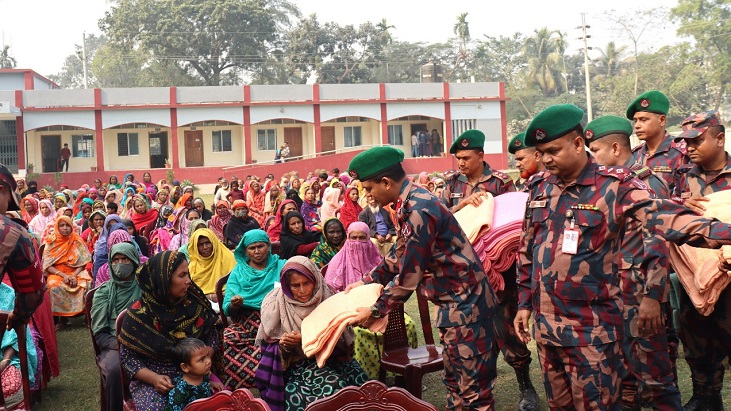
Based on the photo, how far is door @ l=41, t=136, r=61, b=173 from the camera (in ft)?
108

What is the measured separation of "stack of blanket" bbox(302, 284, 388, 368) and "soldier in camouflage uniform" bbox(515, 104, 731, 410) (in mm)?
869

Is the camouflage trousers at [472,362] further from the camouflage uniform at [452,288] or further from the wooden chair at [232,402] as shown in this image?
the wooden chair at [232,402]

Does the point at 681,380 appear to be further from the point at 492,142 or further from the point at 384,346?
the point at 492,142

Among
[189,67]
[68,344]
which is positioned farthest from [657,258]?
[189,67]

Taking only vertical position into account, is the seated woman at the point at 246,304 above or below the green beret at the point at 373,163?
below

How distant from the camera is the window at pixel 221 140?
34.5 m

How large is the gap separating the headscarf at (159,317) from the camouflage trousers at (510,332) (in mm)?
1956

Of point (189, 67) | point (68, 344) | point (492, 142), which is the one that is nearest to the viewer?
point (68, 344)

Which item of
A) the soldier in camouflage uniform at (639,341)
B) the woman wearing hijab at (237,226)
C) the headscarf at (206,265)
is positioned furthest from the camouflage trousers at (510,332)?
the woman wearing hijab at (237,226)

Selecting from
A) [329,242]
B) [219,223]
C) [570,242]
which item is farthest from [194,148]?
[570,242]

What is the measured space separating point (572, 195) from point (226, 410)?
5.84 ft

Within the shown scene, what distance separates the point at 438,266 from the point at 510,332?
4.80 ft

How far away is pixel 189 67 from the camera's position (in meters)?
49.0

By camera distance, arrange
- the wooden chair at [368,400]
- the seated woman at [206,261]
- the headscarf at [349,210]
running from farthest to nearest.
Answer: the headscarf at [349,210], the seated woman at [206,261], the wooden chair at [368,400]
